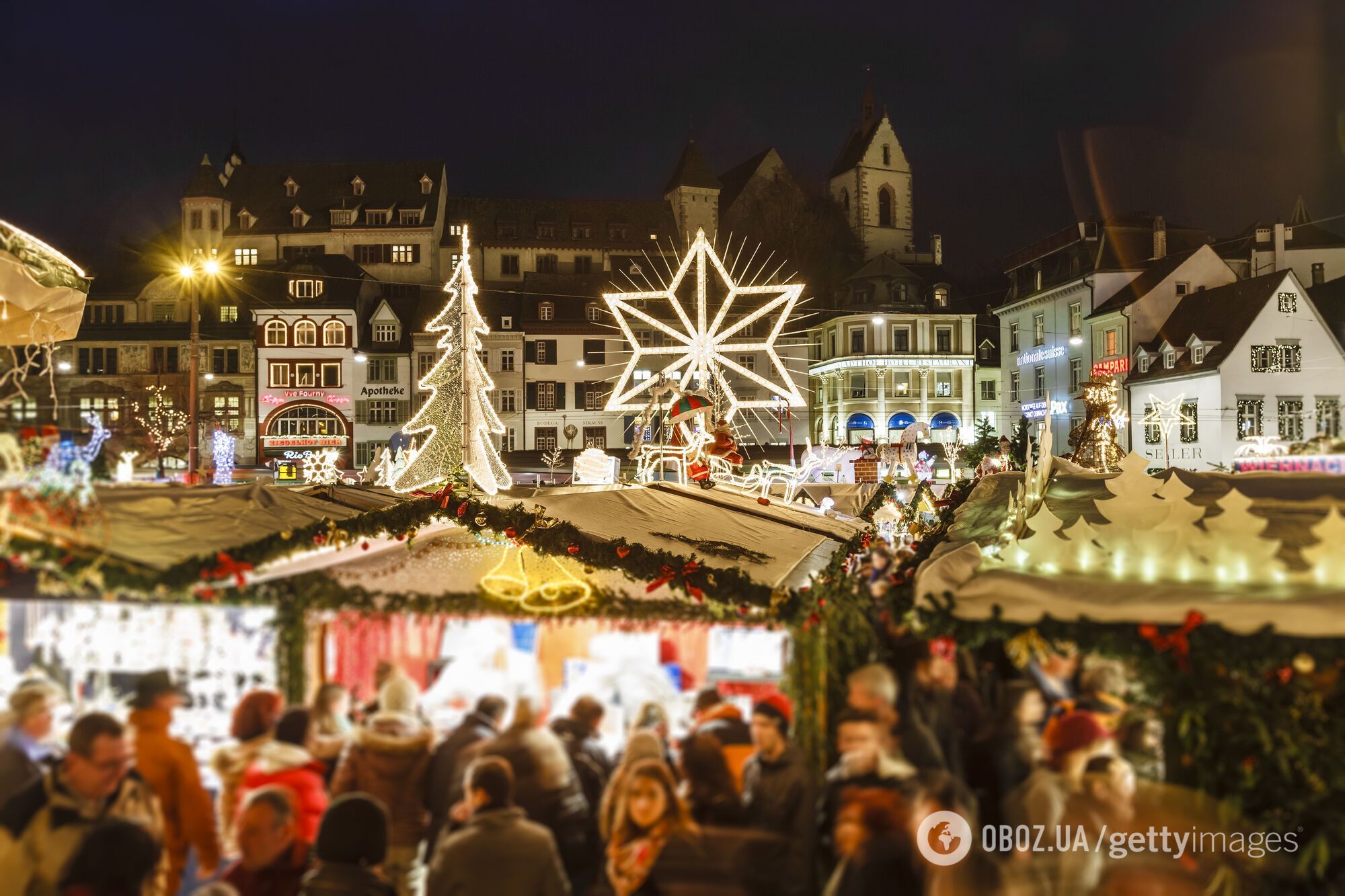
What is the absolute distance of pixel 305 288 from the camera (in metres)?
51.1

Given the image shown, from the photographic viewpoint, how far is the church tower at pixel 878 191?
74188 mm

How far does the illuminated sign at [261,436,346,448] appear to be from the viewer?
161ft

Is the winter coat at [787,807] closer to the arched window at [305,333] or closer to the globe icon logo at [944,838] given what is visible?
the globe icon logo at [944,838]

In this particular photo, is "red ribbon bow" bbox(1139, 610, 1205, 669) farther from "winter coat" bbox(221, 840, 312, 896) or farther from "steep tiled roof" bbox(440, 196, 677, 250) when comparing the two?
"steep tiled roof" bbox(440, 196, 677, 250)

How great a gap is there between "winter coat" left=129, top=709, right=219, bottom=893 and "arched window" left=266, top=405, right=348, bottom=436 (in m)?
46.0

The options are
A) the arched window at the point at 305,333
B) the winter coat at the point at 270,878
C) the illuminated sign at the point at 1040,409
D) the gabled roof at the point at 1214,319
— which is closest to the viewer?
the winter coat at the point at 270,878

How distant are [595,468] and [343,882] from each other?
424 inches

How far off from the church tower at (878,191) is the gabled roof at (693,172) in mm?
11136

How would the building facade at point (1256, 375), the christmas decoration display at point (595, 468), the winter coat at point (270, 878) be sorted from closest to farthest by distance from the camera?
1. the winter coat at point (270, 878)
2. the christmas decoration display at point (595, 468)
3. the building facade at point (1256, 375)

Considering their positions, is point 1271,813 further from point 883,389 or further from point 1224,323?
point 883,389

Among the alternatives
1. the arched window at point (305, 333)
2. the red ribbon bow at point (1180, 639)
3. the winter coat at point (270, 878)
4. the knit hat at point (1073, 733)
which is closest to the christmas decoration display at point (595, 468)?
the winter coat at point (270, 878)

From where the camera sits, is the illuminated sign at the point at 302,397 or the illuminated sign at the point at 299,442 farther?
the illuminated sign at the point at 302,397

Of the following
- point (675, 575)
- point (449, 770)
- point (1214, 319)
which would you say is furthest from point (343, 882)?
point (1214, 319)

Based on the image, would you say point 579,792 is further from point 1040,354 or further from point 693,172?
point 693,172
